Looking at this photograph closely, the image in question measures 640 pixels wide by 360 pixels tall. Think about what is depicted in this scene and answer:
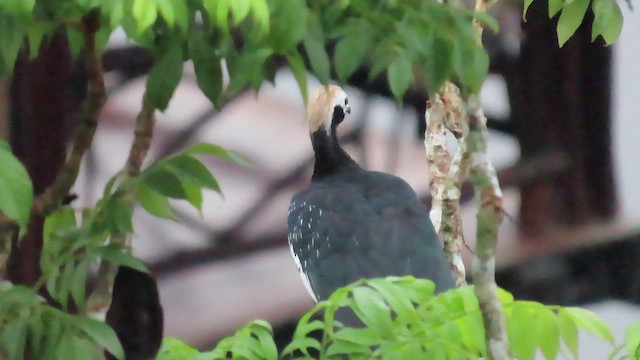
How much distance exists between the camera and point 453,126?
1623 millimetres

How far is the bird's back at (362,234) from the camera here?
1.60 metres

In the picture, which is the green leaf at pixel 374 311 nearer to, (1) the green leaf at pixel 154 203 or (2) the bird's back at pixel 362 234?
(1) the green leaf at pixel 154 203

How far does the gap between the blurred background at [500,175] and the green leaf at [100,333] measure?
1754 mm

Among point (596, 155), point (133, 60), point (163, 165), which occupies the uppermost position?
point (163, 165)

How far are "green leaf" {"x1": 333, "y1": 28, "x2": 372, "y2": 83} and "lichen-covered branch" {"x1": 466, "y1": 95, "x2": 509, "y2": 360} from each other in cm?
10

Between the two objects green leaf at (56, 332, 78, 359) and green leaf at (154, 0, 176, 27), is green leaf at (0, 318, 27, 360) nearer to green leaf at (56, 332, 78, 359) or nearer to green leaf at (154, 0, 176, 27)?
green leaf at (56, 332, 78, 359)

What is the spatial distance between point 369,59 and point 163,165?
0.20m

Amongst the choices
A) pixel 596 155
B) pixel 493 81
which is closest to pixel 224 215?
pixel 493 81

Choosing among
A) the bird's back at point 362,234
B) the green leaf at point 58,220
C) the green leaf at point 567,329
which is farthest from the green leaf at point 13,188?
the bird's back at point 362,234

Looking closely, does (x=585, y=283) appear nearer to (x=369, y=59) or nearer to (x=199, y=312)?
(x=199, y=312)

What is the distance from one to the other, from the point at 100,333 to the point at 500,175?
77.1 inches

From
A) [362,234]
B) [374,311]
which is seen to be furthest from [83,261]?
[362,234]

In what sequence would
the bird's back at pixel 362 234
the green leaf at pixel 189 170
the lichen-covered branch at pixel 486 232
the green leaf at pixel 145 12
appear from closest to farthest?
the green leaf at pixel 145 12, the lichen-covered branch at pixel 486 232, the green leaf at pixel 189 170, the bird's back at pixel 362 234

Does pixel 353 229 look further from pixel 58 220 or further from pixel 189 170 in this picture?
pixel 189 170
